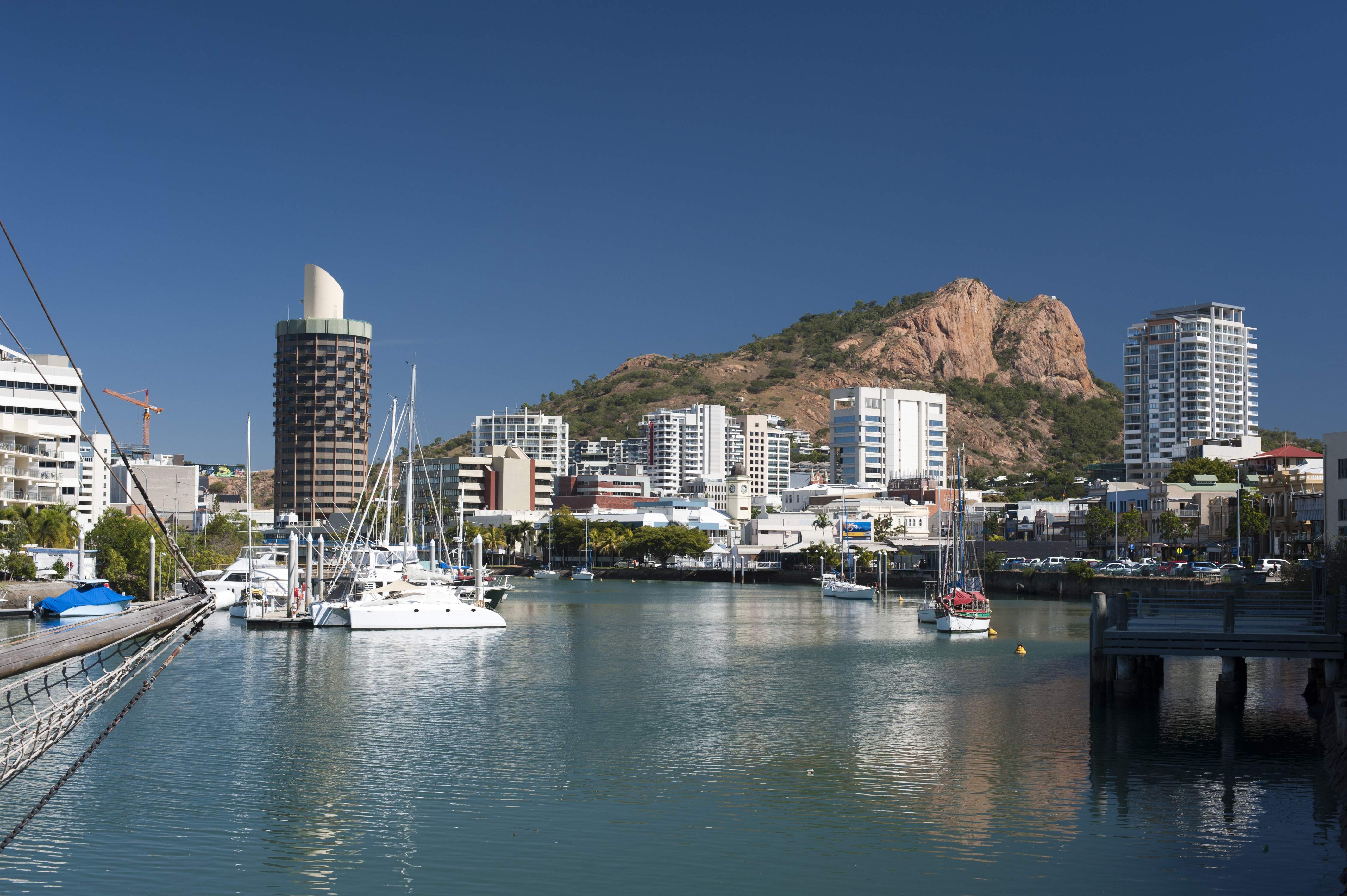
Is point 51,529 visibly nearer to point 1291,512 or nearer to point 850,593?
point 850,593

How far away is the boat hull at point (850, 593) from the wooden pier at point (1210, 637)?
219 feet

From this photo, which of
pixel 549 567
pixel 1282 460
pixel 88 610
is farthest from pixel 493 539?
pixel 88 610

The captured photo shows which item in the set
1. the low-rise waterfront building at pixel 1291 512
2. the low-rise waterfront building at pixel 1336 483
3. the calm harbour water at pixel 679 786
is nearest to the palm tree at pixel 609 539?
the low-rise waterfront building at pixel 1291 512

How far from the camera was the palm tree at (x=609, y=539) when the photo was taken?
17962 centimetres

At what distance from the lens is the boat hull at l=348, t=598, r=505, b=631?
2603 inches

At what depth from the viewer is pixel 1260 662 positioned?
5091cm

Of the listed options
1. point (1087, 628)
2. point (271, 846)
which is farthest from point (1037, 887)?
point (1087, 628)

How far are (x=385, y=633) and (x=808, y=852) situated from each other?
45.2 metres

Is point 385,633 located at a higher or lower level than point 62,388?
lower

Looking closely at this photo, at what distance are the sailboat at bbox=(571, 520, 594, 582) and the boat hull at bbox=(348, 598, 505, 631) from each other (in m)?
84.7

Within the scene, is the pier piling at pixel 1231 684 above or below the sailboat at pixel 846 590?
above

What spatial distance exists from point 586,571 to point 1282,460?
263 feet

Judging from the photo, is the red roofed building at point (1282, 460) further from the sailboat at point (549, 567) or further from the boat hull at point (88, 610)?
the boat hull at point (88, 610)

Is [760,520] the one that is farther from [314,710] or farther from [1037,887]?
[1037,887]
